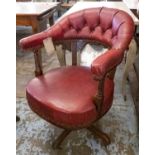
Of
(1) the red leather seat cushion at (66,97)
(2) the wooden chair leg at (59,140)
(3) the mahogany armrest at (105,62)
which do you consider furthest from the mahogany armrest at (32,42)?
(2) the wooden chair leg at (59,140)

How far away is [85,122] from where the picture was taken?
1270 millimetres

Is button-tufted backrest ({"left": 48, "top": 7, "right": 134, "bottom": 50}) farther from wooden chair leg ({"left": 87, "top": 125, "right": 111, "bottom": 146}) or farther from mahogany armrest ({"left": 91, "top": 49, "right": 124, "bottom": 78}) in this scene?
wooden chair leg ({"left": 87, "top": 125, "right": 111, "bottom": 146})

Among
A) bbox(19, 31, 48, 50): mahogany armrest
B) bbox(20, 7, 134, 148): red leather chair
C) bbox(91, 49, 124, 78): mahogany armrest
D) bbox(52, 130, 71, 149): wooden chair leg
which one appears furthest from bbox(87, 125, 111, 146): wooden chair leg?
bbox(19, 31, 48, 50): mahogany armrest

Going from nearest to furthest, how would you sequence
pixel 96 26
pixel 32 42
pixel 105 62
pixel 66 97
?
pixel 105 62, pixel 66 97, pixel 32 42, pixel 96 26

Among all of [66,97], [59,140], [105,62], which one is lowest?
[59,140]

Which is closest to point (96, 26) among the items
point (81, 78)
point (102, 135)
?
point (81, 78)

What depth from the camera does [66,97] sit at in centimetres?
132

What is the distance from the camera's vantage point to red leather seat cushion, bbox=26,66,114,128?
1.25 metres

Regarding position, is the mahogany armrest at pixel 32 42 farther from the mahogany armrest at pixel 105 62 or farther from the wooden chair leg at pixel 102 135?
the wooden chair leg at pixel 102 135

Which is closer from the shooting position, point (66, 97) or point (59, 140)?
point (66, 97)

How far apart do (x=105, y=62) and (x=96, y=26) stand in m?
0.58

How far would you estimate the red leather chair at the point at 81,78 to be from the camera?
1.24m

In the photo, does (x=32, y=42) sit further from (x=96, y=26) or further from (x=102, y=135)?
(x=102, y=135)
